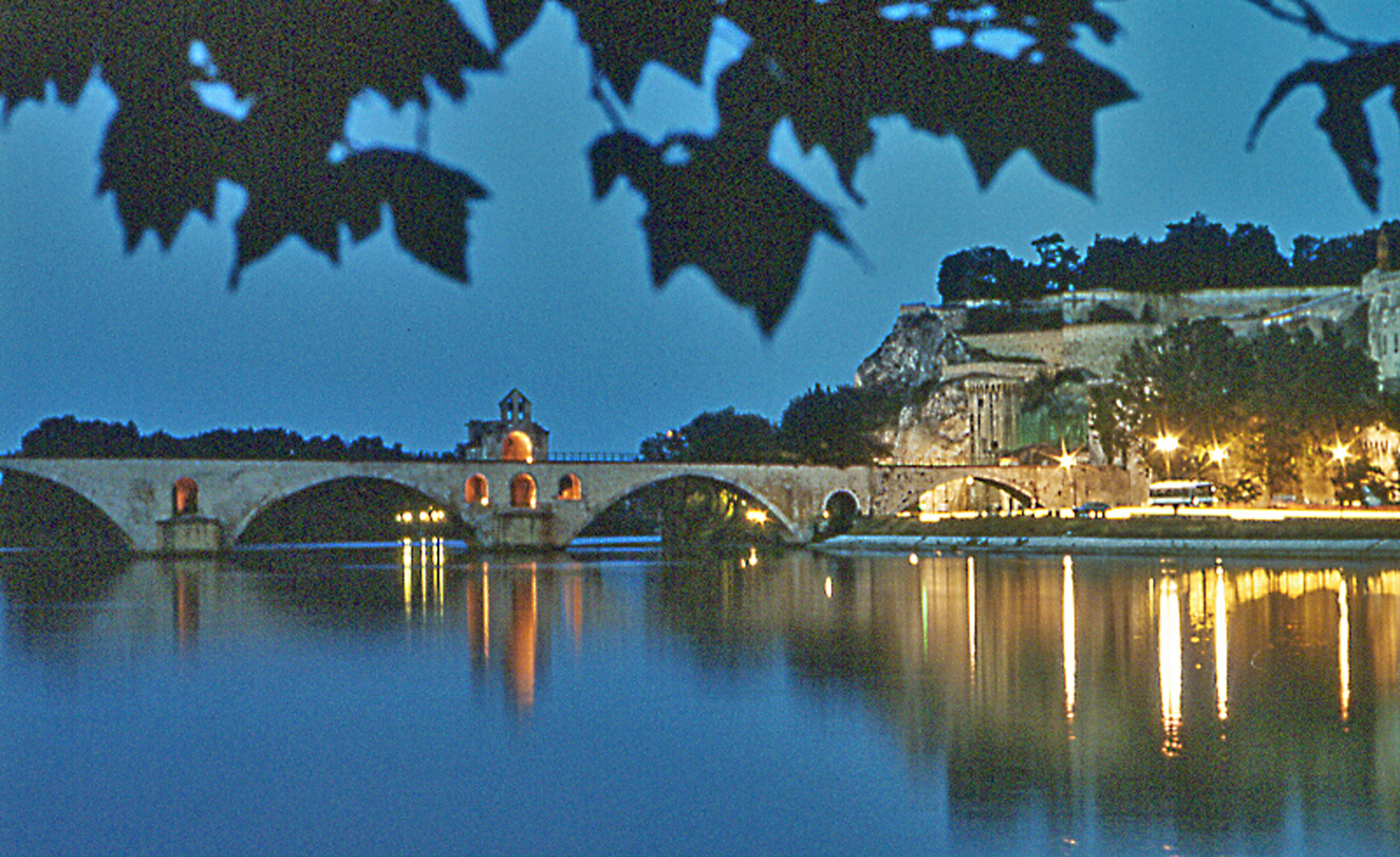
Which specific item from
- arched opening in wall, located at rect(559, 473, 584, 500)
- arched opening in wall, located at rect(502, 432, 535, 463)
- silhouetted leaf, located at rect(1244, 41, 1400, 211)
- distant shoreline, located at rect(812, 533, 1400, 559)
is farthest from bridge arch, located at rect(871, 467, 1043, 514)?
silhouetted leaf, located at rect(1244, 41, 1400, 211)

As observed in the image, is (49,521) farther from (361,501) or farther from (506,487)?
(506,487)

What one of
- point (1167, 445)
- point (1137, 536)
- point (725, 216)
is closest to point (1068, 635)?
point (725, 216)

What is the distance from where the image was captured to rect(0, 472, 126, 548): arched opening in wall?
231ft

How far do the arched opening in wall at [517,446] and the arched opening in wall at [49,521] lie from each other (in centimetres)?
1999

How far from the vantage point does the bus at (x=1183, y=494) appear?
2174 inches

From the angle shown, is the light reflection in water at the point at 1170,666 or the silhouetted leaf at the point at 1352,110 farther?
the light reflection in water at the point at 1170,666

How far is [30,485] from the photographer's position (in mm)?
68688

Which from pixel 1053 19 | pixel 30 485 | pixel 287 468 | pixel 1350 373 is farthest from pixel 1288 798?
pixel 30 485

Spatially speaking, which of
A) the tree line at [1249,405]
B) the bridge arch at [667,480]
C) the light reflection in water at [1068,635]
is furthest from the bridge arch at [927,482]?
the light reflection in water at [1068,635]

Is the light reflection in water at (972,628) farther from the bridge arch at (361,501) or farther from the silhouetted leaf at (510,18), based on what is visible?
the bridge arch at (361,501)

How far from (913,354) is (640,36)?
8340 cm

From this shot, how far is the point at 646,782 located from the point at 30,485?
62796 mm

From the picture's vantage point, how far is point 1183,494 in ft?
183

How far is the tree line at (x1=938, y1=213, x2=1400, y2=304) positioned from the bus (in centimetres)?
2647
